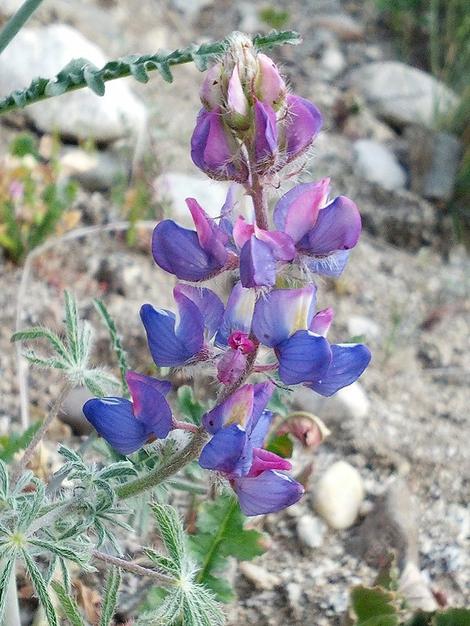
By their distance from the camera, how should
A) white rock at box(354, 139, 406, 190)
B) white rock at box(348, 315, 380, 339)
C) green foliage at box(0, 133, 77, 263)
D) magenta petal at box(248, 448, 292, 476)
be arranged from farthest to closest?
white rock at box(354, 139, 406, 190) → white rock at box(348, 315, 380, 339) → green foliage at box(0, 133, 77, 263) → magenta petal at box(248, 448, 292, 476)

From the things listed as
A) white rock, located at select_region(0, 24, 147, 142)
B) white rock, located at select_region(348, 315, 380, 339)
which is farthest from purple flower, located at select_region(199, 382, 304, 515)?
white rock, located at select_region(0, 24, 147, 142)

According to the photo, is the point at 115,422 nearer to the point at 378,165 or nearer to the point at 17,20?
the point at 17,20

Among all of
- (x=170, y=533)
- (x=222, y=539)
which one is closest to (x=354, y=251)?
(x=222, y=539)

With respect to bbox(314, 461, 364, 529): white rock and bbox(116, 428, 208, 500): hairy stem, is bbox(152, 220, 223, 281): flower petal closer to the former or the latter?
bbox(116, 428, 208, 500): hairy stem

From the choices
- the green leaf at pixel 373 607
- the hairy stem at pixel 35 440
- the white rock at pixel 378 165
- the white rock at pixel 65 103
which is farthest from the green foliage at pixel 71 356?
the white rock at pixel 378 165

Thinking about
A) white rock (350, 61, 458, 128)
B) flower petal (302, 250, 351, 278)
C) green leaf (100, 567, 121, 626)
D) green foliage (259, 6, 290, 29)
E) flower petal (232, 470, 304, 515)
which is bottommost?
white rock (350, 61, 458, 128)

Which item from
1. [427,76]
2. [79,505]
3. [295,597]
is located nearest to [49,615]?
[79,505]
